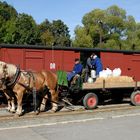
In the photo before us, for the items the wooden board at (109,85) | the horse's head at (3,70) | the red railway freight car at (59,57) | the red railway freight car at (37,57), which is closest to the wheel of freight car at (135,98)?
the wooden board at (109,85)

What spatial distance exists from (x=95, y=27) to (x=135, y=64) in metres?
42.3

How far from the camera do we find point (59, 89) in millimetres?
14422

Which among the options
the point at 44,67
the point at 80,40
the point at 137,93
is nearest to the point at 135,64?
the point at 137,93

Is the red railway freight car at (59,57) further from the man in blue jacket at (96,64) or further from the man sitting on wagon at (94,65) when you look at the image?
the man in blue jacket at (96,64)

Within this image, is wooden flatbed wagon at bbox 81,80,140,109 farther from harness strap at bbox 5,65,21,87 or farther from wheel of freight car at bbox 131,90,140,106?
harness strap at bbox 5,65,21,87

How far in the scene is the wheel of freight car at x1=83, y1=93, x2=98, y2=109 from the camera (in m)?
14.5

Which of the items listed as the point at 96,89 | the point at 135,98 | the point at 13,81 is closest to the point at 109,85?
the point at 96,89

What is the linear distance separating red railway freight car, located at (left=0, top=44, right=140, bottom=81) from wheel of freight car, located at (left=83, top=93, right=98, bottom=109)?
312cm

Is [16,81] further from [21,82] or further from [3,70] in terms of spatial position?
[3,70]

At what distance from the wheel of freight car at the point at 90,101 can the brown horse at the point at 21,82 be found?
133cm

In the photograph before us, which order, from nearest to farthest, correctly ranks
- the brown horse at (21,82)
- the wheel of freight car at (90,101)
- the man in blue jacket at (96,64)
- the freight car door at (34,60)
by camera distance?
the brown horse at (21,82)
the wheel of freight car at (90,101)
the man in blue jacket at (96,64)
the freight car door at (34,60)

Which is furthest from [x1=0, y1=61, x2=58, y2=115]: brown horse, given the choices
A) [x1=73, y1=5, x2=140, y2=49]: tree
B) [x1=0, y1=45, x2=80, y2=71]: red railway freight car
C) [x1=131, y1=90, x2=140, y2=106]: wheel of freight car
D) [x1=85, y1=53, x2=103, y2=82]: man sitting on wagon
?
[x1=73, y1=5, x2=140, y2=49]: tree

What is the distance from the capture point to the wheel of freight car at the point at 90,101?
1445cm

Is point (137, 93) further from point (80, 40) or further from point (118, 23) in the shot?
point (118, 23)
